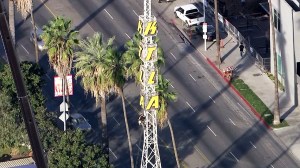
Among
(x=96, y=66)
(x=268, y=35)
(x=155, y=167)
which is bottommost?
(x=268, y=35)

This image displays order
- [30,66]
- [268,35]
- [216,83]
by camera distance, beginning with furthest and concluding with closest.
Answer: [268,35] → [216,83] → [30,66]

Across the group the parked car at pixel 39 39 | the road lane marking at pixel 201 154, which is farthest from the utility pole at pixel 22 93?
the parked car at pixel 39 39

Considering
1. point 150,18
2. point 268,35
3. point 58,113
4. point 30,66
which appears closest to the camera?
point 150,18

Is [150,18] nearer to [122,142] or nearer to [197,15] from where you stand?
[122,142]

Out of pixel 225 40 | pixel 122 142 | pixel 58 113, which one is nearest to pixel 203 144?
pixel 122 142

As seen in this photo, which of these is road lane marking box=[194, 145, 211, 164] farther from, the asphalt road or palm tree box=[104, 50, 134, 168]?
palm tree box=[104, 50, 134, 168]

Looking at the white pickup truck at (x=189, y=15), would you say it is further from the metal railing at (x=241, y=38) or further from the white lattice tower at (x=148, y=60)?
the white lattice tower at (x=148, y=60)

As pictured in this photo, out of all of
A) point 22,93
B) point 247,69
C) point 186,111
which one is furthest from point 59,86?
point 22,93
